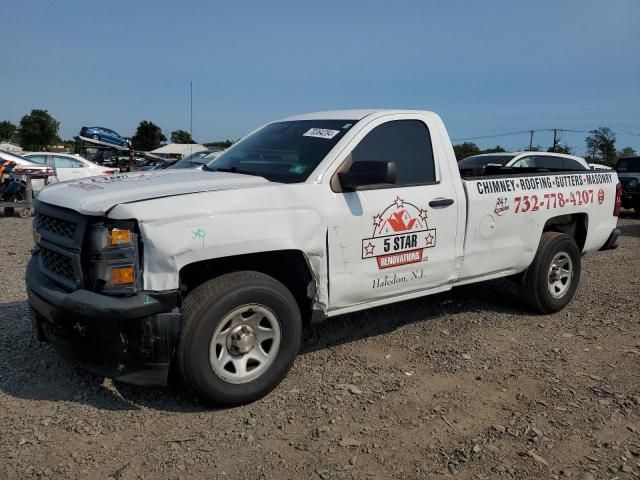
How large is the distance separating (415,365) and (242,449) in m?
1.66

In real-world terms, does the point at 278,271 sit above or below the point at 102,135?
below

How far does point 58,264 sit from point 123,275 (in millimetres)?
644

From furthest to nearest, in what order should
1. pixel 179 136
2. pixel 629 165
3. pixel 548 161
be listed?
pixel 179 136 → pixel 629 165 → pixel 548 161

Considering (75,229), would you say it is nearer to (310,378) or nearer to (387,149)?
(310,378)

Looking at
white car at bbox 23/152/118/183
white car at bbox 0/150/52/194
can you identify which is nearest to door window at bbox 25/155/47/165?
white car at bbox 23/152/118/183

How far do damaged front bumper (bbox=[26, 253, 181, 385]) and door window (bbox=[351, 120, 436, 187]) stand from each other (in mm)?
1807

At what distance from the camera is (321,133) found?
4152 millimetres

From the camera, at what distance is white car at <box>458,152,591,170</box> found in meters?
12.3

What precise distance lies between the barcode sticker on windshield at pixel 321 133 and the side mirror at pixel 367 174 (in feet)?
1.41

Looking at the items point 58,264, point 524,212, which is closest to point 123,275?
point 58,264

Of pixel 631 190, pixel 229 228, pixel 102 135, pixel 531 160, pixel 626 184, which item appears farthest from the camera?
pixel 102 135

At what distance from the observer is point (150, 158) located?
35.9m

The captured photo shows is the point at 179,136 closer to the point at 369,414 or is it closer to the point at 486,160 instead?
the point at 486,160

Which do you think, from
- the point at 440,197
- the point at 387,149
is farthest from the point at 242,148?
the point at 440,197
